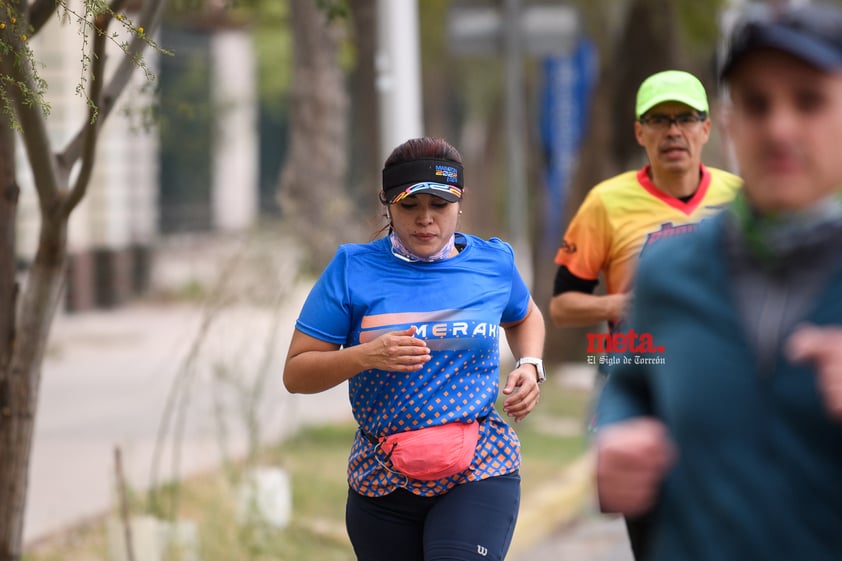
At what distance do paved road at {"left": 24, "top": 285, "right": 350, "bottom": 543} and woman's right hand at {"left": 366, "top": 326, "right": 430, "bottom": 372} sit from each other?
235 centimetres

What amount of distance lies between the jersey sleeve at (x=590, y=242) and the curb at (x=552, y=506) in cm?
323

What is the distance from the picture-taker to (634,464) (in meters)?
2.24

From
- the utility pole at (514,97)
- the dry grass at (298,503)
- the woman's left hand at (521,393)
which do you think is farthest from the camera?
the utility pole at (514,97)

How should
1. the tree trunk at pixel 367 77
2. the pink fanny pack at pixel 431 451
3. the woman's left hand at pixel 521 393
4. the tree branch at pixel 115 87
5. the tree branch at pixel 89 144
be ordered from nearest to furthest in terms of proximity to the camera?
the pink fanny pack at pixel 431 451, the woman's left hand at pixel 521 393, the tree branch at pixel 89 144, the tree branch at pixel 115 87, the tree trunk at pixel 367 77

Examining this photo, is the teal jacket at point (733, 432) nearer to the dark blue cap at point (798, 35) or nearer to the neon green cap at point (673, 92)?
the dark blue cap at point (798, 35)

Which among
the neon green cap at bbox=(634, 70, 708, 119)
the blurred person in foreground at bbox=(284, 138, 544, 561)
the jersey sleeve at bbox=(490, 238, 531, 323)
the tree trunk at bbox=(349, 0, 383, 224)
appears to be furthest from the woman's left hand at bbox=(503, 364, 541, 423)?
the tree trunk at bbox=(349, 0, 383, 224)

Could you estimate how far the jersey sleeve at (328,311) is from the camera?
4324 millimetres

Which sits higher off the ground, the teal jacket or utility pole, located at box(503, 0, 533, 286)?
utility pole, located at box(503, 0, 533, 286)

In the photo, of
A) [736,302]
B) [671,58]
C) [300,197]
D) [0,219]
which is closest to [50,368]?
[300,197]

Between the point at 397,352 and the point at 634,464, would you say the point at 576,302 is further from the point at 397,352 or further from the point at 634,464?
the point at 634,464

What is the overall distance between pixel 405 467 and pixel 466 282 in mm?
616

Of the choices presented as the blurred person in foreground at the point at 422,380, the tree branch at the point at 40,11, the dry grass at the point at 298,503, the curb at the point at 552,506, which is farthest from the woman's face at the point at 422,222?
the curb at the point at 552,506

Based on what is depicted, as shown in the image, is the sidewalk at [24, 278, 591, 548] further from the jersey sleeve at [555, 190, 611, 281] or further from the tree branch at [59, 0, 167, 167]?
the jersey sleeve at [555, 190, 611, 281]

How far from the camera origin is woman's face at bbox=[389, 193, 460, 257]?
4.41 m
